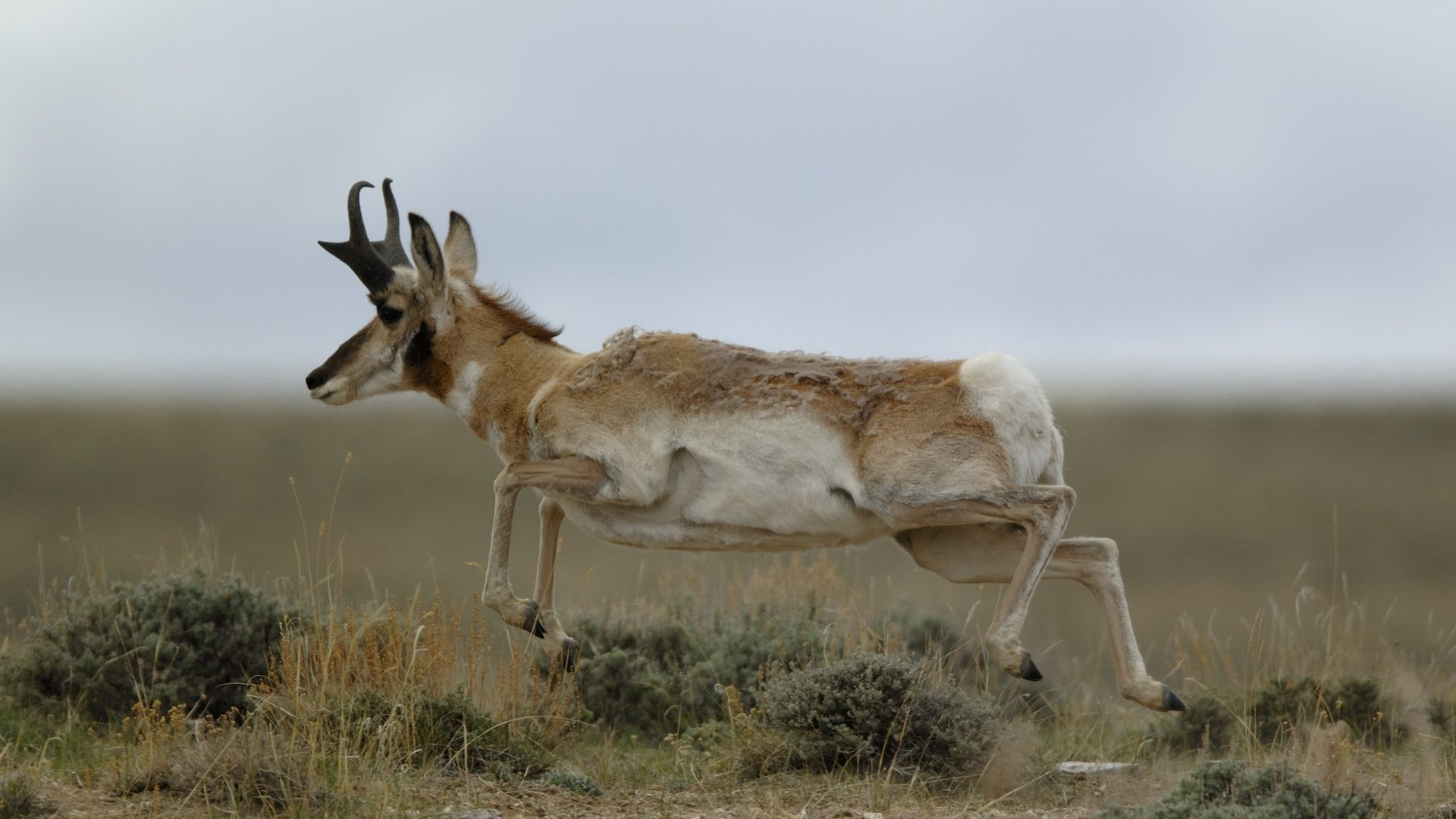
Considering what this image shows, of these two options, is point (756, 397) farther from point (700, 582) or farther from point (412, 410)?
point (412, 410)

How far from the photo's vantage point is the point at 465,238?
10695 millimetres

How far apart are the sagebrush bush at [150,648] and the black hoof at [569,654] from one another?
2.59 m

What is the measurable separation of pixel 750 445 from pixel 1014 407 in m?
1.63

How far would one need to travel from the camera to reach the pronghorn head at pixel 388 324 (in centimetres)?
984

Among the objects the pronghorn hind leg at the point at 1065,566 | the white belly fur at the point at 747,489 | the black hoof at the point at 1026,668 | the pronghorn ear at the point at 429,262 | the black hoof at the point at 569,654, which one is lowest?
the black hoof at the point at 569,654

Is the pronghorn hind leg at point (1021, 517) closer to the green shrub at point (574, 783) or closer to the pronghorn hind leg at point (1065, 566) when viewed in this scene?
the pronghorn hind leg at point (1065, 566)

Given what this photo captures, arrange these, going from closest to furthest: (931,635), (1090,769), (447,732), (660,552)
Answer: (447,732)
(1090,769)
(931,635)
(660,552)

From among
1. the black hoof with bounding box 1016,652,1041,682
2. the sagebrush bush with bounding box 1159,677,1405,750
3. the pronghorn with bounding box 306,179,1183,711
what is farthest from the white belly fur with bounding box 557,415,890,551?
the sagebrush bush with bounding box 1159,677,1405,750

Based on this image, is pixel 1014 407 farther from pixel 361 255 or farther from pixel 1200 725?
pixel 361 255

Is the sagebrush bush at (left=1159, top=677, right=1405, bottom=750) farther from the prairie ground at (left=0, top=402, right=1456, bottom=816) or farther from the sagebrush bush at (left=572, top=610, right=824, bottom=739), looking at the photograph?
the sagebrush bush at (left=572, top=610, right=824, bottom=739)

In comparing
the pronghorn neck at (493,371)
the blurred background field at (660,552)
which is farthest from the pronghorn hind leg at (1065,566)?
the blurred background field at (660,552)

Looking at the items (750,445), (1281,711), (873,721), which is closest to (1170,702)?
(873,721)

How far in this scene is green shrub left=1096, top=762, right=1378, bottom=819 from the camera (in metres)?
Result: 7.53

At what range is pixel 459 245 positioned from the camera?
10.7 m
